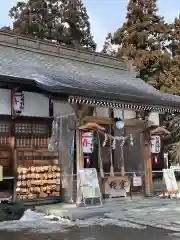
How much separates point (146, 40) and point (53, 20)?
15.0 metres

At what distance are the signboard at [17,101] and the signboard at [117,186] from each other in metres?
4.07

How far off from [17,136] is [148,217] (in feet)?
17.2

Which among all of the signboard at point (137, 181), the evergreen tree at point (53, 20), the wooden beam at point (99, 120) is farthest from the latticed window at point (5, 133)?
the evergreen tree at point (53, 20)

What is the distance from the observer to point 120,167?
1391 centimetres

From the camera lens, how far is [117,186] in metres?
12.8

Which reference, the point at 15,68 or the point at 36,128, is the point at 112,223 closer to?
the point at 36,128

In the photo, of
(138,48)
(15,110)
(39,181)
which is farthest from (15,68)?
(138,48)

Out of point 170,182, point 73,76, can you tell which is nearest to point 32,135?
point 73,76

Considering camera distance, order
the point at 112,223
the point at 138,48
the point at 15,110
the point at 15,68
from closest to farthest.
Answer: the point at 112,223, the point at 15,110, the point at 15,68, the point at 138,48

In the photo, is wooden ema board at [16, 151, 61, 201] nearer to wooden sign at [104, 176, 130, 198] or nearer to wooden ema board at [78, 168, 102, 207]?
wooden ema board at [78, 168, 102, 207]

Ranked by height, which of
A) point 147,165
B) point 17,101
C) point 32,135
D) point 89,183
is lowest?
point 89,183

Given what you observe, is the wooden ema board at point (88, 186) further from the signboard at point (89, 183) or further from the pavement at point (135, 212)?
the pavement at point (135, 212)

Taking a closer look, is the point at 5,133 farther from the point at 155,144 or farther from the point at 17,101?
the point at 155,144

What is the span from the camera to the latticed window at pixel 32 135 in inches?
472
